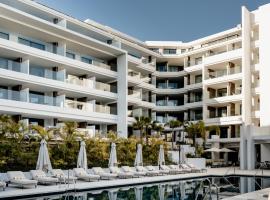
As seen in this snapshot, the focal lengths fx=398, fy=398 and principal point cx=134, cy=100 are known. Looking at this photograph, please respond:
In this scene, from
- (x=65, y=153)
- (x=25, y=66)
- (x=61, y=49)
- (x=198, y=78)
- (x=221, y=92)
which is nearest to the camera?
(x=65, y=153)

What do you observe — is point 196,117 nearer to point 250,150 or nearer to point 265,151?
point 265,151

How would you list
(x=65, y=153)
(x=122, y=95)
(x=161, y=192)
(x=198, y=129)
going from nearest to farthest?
1. (x=161, y=192)
2. (x=65, y=153)
3. (x=122, y=95)
4. (x=198, y=129)

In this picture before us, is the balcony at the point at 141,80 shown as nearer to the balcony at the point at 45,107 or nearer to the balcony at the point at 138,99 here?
the balcony at the point at 138,99

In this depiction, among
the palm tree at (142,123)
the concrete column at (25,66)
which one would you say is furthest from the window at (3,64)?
the palm tree at (142,123)

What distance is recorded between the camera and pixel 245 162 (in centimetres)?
4122

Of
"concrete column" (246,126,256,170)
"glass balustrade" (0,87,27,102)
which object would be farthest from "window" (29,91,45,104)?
"concrete column" (246,126,256,170)

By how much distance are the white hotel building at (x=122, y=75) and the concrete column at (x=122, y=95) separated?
11 centimetres

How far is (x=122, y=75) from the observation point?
4547 cm

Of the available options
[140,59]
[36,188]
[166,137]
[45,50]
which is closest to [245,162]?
[166,137]

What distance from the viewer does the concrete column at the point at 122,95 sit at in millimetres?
44125

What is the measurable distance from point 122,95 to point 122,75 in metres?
2.36

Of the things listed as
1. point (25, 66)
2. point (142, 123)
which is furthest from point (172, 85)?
point (25, 66)

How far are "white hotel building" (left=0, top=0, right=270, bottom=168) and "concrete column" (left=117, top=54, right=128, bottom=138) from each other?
112 mm

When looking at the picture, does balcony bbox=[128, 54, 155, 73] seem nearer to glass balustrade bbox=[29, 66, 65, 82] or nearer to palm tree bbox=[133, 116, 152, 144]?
palm tree bbox=[133, 116, 152, 144]
